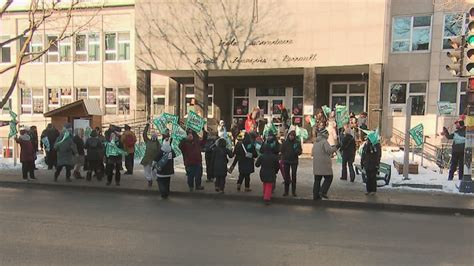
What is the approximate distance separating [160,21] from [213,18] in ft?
10.2

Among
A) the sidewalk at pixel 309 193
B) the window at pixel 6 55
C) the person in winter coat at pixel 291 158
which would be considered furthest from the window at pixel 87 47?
the person in winter coat at pixel 291 158

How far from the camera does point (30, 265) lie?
211 inches

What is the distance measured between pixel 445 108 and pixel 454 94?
111 cm

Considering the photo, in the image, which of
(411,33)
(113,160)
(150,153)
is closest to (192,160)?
(150,153)

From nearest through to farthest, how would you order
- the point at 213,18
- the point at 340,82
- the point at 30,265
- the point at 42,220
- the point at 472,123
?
the point at 30,265 < the point at 42,220 < the point at 472,123 < the point at 213,18 < the point at 340,82

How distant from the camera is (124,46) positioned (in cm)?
2778

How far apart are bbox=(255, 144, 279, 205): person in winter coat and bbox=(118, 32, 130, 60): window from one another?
19.9 m

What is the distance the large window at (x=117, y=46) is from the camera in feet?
90.9

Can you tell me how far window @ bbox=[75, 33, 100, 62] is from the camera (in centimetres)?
2836

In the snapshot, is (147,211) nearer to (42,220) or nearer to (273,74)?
(42,220)

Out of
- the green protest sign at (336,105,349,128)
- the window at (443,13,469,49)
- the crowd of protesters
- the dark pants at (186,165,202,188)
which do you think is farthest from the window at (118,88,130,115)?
the window at (443,13,469,49)

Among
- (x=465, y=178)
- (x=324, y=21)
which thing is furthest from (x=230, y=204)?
(x=324, y=21)

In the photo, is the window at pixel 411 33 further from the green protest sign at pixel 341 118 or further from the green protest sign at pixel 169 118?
the green protest sign at pixel 169 118

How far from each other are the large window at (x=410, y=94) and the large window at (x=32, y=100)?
22.5m
